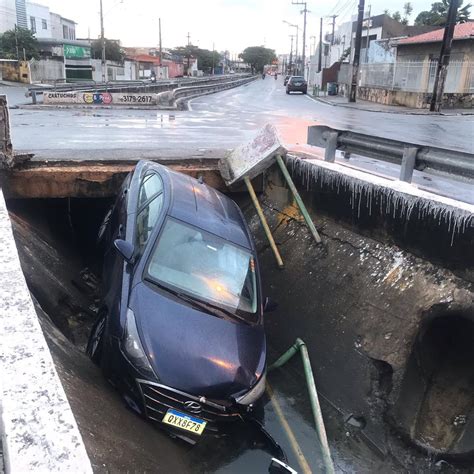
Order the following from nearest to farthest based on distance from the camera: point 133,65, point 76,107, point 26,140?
point 26,140, point 76,107, point 133,65

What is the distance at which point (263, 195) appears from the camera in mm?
8633

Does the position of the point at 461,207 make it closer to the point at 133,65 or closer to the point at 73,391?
the point at 73,391

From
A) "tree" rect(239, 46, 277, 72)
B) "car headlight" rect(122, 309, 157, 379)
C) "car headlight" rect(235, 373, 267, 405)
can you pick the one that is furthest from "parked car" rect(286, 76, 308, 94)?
"tree" rect(239, 46, 277, 72)

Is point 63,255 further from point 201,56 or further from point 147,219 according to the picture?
point 201,56

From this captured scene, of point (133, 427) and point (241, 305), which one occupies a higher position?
point (241, 305)

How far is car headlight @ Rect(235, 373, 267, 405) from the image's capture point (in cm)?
421

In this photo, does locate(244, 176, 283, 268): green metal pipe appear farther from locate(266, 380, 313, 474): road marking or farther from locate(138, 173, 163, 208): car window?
locate(266, 380, 313, 474): road marking

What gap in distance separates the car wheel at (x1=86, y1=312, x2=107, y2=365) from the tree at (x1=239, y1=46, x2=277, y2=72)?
179813 millimetres

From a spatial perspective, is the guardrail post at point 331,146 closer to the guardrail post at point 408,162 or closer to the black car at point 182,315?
the guardrail post at point 408,162

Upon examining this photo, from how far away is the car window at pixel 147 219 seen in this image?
16.6 feet

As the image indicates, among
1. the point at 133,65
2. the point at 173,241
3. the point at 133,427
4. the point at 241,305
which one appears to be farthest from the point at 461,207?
the point at 133,65

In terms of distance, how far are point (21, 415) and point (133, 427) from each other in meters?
1.68

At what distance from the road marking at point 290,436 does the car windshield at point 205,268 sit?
1.11 meters

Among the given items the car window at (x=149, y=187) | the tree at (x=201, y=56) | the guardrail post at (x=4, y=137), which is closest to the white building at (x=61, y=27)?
the tree at (x=201, y=56)
